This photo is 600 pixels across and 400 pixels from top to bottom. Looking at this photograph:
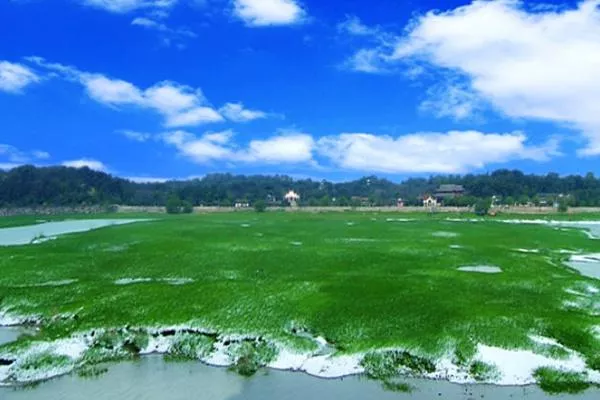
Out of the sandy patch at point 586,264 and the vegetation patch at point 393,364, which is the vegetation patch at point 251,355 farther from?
the sandy patch at point 586,264

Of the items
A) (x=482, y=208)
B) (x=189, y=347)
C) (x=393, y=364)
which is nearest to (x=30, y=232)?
(x=189, y=347)

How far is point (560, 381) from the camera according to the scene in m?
17.7

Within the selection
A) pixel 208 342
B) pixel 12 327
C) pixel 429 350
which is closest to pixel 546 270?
pixel 429 350

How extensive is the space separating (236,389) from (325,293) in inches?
420

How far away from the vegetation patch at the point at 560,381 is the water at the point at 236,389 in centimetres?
33

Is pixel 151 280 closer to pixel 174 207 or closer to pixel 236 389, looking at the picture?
pixel 236 389

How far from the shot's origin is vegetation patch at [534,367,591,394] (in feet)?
56.6

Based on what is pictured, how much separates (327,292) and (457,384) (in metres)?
10.9

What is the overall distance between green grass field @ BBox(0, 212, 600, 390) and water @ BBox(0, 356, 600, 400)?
2317 millimetres

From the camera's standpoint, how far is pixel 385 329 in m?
22.1

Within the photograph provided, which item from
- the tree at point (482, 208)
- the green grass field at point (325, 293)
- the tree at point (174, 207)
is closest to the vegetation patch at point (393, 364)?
the green grass field at point (325, 293)

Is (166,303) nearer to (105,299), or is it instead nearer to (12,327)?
(105,299)

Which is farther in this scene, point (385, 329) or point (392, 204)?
point (392, 204)

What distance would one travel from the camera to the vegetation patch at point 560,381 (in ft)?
56.6
